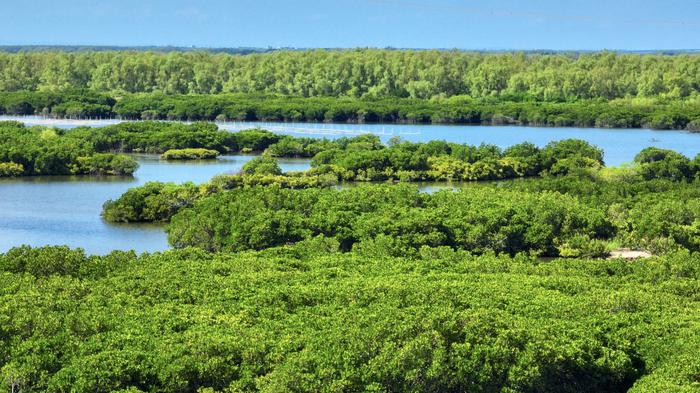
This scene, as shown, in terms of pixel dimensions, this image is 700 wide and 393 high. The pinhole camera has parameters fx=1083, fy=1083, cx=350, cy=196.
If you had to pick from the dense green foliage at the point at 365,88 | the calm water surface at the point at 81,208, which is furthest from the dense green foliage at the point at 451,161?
the dense green foliage at the point at 365,88

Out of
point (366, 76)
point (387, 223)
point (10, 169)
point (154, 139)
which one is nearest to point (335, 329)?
point (387, 223)

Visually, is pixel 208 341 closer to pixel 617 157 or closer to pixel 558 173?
pixel 558 173

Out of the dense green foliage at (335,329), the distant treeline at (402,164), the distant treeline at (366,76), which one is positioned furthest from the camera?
the distant treeline at (366,76)

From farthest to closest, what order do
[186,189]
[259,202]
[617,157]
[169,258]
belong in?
[617,157]
[186,189]
[259,202]
[169,258]

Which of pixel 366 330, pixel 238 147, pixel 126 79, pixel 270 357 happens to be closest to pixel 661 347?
pixel 366 330

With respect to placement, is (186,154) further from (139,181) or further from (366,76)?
(366,76)

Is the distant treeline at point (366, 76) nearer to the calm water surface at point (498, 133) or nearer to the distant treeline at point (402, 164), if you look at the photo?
the calm water surface at point (498, 133)

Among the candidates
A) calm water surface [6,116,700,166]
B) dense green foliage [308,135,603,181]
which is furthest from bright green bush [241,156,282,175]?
calm water surface [6,116,700,166]
